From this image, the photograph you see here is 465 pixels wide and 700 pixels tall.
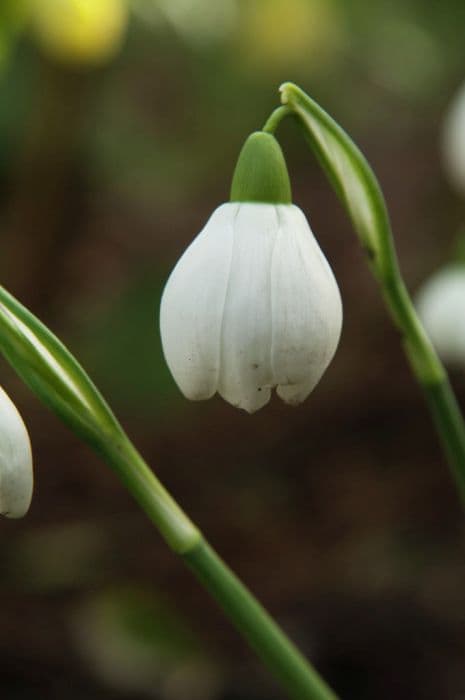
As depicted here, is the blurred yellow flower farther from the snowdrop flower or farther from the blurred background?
the snowdrop flower

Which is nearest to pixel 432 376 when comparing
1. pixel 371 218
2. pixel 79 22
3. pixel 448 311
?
pixel 371 218

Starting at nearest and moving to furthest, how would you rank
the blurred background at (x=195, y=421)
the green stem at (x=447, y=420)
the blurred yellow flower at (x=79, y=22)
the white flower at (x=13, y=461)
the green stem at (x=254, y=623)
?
1. the white flower at (x=13, y=461)
2. the green stem at (x=254, y=623)
3. the green stem at (x=447, y=420)
4. the blurred yellow flower at (x=79, y=22)
5. the blurred background at (x=195, y=421)

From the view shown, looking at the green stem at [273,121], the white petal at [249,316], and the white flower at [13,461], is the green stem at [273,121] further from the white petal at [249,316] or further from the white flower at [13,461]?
the white flower at [13,461]

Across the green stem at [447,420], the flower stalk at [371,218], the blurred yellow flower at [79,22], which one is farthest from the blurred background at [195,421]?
the green stem at [447,420]

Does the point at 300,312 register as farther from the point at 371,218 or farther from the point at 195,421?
the point at 195,421

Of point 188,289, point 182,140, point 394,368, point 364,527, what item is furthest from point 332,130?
point 182,140

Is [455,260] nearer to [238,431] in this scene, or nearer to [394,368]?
[238,431]
